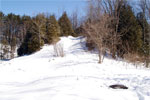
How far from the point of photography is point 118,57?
44.9 feet

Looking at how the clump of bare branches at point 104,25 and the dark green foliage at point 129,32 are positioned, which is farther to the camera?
the dark green foliage at point 129,32

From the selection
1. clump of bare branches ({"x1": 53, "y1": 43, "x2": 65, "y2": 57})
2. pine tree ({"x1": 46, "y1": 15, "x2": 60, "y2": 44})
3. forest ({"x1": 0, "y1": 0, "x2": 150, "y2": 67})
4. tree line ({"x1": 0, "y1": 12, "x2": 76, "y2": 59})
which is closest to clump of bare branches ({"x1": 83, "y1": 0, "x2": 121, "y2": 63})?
forest ({"x1": 0, "y1": 0, "x2": 150, "y2": 67})

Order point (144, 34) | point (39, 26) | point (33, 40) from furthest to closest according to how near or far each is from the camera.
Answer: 1. point (39, 26)
2. point (33, 40)
3. point (144, 34)

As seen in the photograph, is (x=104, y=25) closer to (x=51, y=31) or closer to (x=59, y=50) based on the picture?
(x=59, y=50)

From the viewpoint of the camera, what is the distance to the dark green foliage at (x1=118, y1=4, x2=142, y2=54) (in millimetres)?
13766

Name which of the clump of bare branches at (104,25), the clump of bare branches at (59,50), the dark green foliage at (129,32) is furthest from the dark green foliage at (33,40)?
the dark green foliage at (129,32)

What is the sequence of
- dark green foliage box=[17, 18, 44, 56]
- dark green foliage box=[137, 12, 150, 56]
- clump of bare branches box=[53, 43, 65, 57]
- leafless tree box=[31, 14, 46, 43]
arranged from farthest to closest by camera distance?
leafless tree box=[31, 14, 46, 43] → dark green foliage box=[17, 18, 44, 56] → dark green foliage box=[137, 12, 150, 56] → clump of bare branches box=[53, 43, 65, 57]

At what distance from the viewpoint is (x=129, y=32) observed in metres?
14.0

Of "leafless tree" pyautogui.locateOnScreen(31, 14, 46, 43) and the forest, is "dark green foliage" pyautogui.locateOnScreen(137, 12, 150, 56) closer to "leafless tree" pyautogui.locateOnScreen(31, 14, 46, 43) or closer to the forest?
the forest

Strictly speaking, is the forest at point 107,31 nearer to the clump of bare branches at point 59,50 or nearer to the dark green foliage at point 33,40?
the dark green foliage at point 33,40

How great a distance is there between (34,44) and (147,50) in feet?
46.3

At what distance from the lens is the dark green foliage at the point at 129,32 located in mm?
13766

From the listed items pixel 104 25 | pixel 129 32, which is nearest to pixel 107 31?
pixel 104 25

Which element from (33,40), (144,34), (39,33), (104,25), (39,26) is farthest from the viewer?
(39,26)
